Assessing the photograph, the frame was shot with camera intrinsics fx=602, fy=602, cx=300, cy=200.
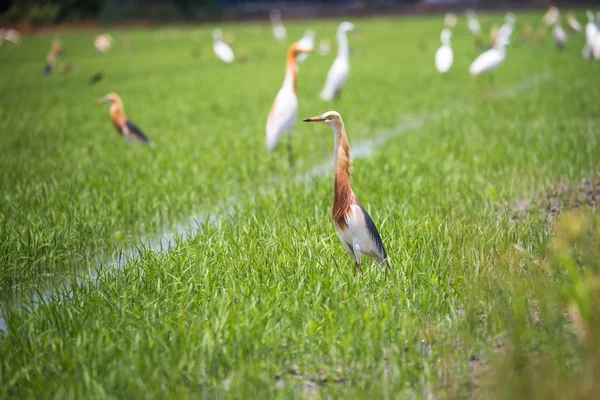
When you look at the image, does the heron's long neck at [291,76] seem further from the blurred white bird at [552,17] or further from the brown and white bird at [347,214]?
the blurred white bird at [552,17]

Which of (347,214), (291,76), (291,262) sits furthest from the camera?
(291,76)

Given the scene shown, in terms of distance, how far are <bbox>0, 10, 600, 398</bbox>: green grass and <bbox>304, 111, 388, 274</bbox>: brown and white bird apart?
9.2 inches

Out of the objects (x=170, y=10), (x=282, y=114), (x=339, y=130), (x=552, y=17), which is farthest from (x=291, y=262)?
(x=170, y=10)

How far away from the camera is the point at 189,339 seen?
3.00 meters

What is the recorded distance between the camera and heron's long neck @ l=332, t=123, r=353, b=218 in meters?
3.54

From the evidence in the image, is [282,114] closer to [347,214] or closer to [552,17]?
[347,214]

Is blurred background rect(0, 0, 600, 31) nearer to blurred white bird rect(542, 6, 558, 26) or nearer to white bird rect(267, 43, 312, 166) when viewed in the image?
blurred white bird rect(542, 6, 558, 26)

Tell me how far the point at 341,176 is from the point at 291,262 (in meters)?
0.75

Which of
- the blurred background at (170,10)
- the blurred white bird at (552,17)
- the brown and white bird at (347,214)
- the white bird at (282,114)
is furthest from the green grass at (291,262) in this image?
the blurred background at (170,10)

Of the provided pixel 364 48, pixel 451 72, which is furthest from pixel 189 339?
pixel 364 48

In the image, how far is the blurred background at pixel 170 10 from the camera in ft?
146

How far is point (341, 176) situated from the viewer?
3598 millimetres

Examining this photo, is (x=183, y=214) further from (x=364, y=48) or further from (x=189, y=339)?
(x=364, y=48)

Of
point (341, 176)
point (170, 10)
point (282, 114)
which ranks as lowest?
point (282, 114)
